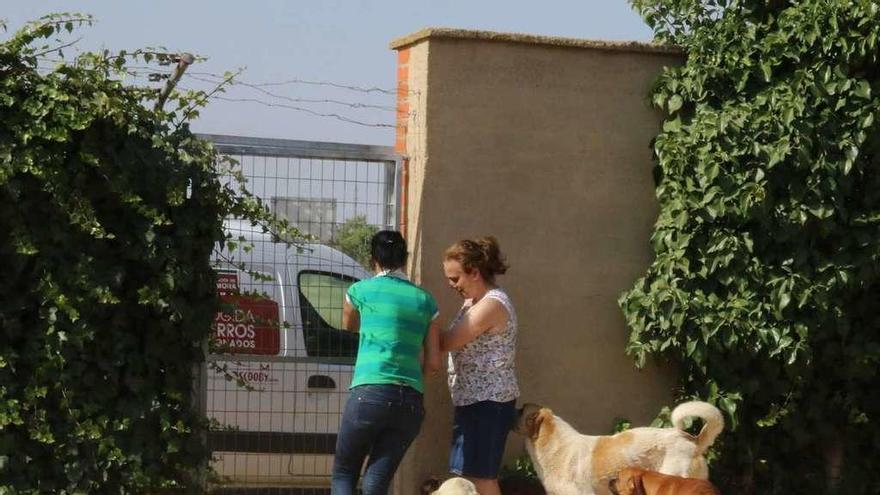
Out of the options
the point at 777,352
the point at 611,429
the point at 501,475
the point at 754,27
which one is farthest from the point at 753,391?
the point at 754,27

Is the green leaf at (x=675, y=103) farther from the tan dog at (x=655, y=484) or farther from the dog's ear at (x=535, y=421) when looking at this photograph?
the tan dog at (x=655, y=484)

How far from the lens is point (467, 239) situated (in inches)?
314

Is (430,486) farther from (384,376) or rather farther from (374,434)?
(384,376)

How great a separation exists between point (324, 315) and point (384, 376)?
132cm

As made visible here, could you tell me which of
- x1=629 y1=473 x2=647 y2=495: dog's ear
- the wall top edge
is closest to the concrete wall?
the wall top edge

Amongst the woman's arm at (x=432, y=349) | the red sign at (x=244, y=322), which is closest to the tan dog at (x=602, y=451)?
the woman's arm at (x=432, y=349)

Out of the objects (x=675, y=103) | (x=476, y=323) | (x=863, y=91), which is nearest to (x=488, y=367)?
(x=476, y=323)

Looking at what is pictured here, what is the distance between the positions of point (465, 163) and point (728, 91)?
167 centimetres

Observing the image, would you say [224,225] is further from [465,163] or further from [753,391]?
[753,391]

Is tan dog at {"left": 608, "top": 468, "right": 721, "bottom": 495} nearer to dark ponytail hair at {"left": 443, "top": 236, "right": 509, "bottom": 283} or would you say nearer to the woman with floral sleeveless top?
the woman with floral sleeveless top

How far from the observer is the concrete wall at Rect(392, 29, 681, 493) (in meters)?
8.28

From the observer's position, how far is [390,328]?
7.06m

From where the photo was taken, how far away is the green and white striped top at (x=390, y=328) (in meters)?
7.01

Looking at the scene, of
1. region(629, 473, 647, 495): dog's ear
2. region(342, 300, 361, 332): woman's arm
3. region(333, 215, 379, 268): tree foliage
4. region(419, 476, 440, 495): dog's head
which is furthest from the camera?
region(333, 215, 379, 268): tree foliage
